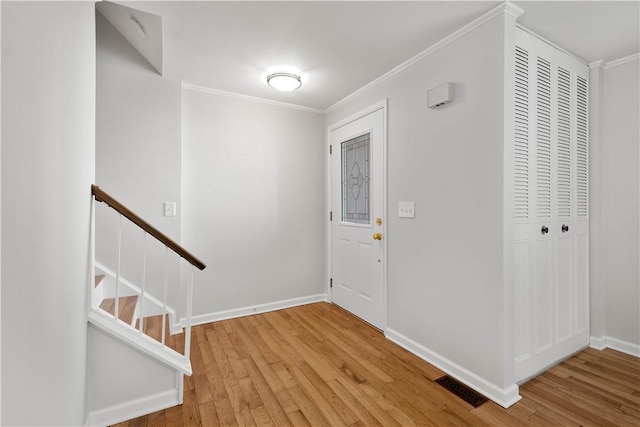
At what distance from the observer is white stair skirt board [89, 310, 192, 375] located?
159 centimetres

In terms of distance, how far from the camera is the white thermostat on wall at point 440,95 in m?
2.08

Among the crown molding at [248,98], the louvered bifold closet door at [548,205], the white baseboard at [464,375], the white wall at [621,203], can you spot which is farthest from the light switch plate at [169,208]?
the white wall at [621,203]

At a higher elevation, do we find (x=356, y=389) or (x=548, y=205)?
(x=548, y=205)

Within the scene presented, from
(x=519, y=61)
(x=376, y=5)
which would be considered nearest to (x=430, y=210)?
(x=519, y=61)

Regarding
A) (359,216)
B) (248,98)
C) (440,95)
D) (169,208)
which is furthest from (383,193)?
(169,208)

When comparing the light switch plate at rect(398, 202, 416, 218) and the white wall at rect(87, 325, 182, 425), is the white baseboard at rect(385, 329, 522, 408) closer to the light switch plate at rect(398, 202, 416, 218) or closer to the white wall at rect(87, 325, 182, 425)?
the light switch plate at rect(398, 202, 416, 218)

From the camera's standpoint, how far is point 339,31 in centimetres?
206

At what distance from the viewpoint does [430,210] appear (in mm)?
2303

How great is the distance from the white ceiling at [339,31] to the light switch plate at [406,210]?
3.99 feet

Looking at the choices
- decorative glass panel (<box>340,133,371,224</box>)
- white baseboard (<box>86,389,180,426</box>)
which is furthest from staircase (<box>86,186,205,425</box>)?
decorative glass panel (<box>340,133,371,224</box>)

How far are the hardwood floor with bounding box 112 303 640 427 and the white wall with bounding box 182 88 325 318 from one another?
726 millimetres

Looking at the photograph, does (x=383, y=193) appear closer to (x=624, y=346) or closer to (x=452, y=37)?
(x=452, y=37)

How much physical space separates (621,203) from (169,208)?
3996 millimetres

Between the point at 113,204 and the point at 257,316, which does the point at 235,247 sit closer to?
the point at 257,316
